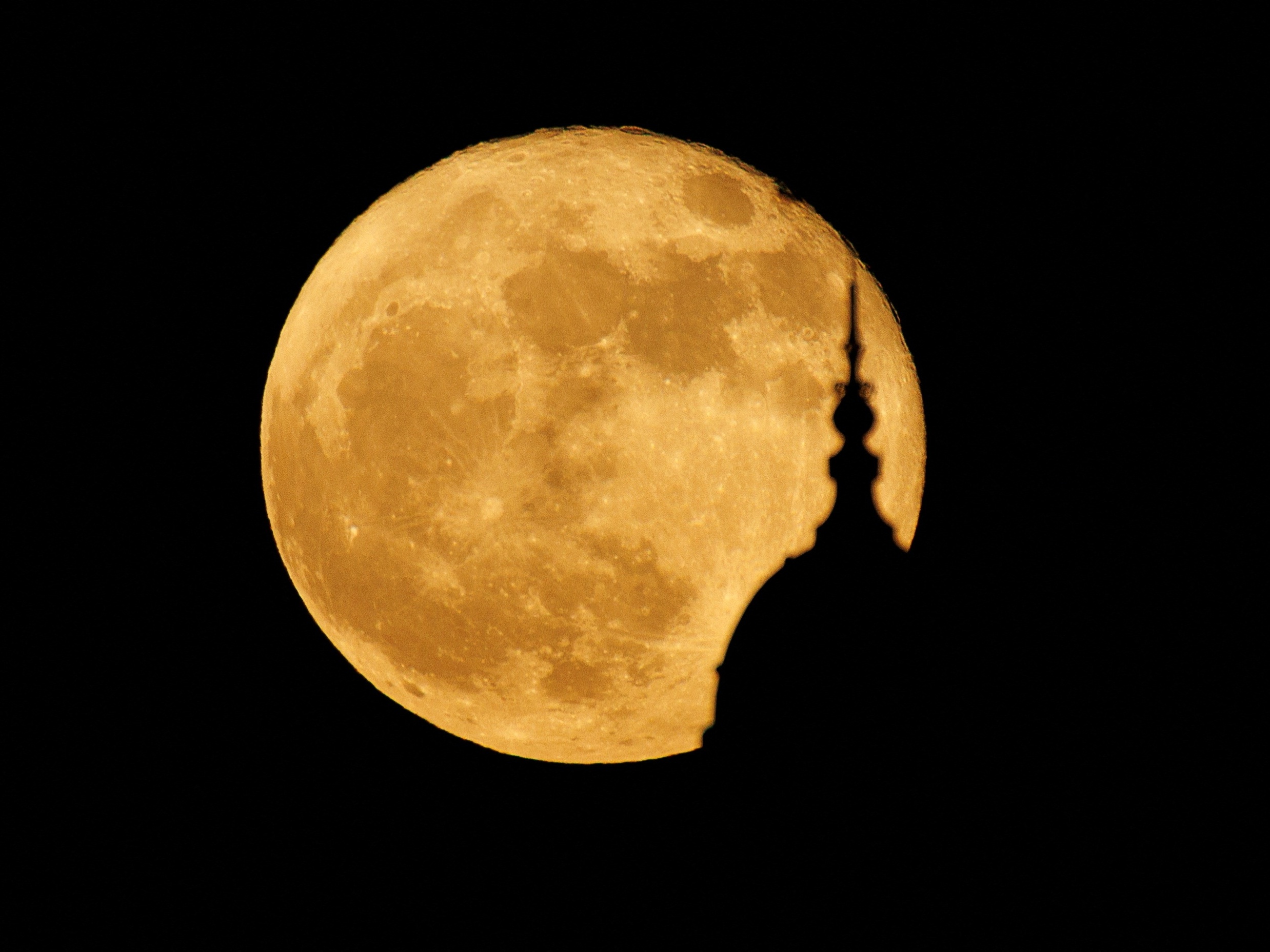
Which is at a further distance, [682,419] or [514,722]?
[514,722]

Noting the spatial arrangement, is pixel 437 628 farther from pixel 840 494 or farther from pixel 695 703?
pixel 840 494

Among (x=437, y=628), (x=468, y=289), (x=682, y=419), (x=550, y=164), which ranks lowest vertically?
(x=437, y=628)

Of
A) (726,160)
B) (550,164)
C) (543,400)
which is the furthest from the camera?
(726,160)

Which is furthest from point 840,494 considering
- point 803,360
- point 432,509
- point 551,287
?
point 432,509

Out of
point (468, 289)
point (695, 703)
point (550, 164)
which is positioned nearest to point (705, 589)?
point (695, 703)

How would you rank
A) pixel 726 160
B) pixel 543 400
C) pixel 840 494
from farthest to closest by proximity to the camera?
pixel 726 160 < pixel 840 494 < pixel 543 400

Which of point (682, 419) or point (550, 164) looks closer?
point (682, 419)

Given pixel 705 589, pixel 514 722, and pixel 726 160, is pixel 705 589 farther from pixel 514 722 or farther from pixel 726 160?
pixel 726 160

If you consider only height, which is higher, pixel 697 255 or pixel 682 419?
pixel 697 255

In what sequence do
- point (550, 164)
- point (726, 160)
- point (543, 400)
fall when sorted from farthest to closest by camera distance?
point (726, 160)
point (550, 164)
point (543, 400)
